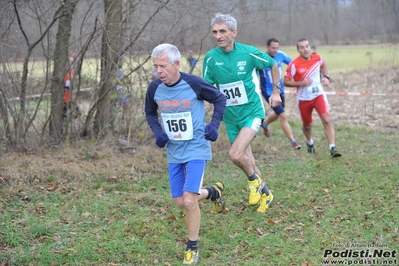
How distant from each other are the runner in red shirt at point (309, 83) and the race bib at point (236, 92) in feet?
10.1

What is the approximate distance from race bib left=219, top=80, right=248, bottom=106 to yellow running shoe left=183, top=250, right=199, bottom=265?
216cm

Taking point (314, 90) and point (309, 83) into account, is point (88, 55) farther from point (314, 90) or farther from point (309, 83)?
point (314, 90)

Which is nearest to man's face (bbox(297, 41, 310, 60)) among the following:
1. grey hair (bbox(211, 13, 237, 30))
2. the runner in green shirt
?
the runner in green shirt

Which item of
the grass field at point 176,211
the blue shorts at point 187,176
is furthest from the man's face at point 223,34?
the grass field at point 176,211

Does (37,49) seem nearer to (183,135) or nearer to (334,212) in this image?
(183,135)

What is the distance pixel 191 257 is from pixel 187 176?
2.52 ft

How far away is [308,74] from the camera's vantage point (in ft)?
31.8

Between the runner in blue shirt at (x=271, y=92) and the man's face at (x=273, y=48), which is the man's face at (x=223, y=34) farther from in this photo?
the man's face at (x=273, y=48)

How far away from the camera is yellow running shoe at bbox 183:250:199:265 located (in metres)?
5.25

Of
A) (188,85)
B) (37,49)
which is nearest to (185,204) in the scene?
(188,85)

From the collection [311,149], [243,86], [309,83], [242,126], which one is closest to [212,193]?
[242,126]

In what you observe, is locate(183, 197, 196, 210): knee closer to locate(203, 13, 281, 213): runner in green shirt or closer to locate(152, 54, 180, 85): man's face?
locate(152, 54, 180, 85): man's face

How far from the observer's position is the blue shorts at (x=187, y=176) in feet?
17.4

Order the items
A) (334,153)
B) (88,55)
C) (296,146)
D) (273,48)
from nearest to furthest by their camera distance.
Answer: (334,153) < (88,55) < (296,146) < (273,48)
